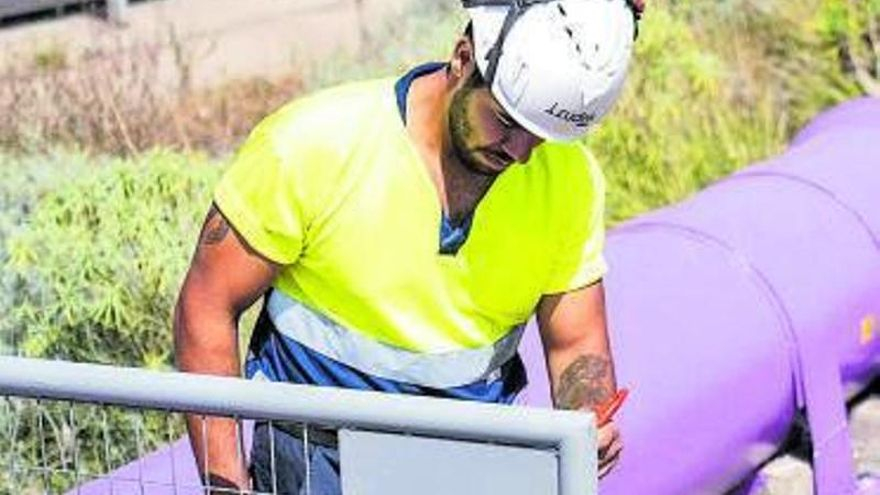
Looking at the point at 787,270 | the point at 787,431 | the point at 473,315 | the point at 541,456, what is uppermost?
the point at 541,456

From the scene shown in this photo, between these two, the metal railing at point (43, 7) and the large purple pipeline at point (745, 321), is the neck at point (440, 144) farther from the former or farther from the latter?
the metal railing at point (43, 7)

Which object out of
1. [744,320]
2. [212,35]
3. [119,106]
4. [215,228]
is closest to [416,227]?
[215,228]

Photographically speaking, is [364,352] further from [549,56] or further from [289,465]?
[549,56]

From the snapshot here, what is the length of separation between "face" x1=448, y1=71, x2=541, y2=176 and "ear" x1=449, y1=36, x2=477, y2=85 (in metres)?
0.02

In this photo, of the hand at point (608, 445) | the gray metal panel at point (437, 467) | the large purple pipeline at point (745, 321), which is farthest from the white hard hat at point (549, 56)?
the large purple pipeline at point (745, 321)

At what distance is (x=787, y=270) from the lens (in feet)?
18.4

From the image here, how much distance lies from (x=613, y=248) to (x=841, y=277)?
63cm

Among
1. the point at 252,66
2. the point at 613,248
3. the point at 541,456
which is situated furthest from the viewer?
the point at 252,66

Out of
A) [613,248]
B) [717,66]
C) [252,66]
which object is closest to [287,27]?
[252,66]

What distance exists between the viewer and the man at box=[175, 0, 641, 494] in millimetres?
3227

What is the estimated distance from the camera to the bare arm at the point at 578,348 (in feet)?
11.5

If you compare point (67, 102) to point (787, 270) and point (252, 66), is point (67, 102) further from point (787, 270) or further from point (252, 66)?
point (787, 270)

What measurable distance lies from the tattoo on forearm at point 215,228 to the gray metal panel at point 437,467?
66 cm

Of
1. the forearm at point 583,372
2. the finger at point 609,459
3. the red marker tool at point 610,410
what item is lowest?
the finger at point 609,459
